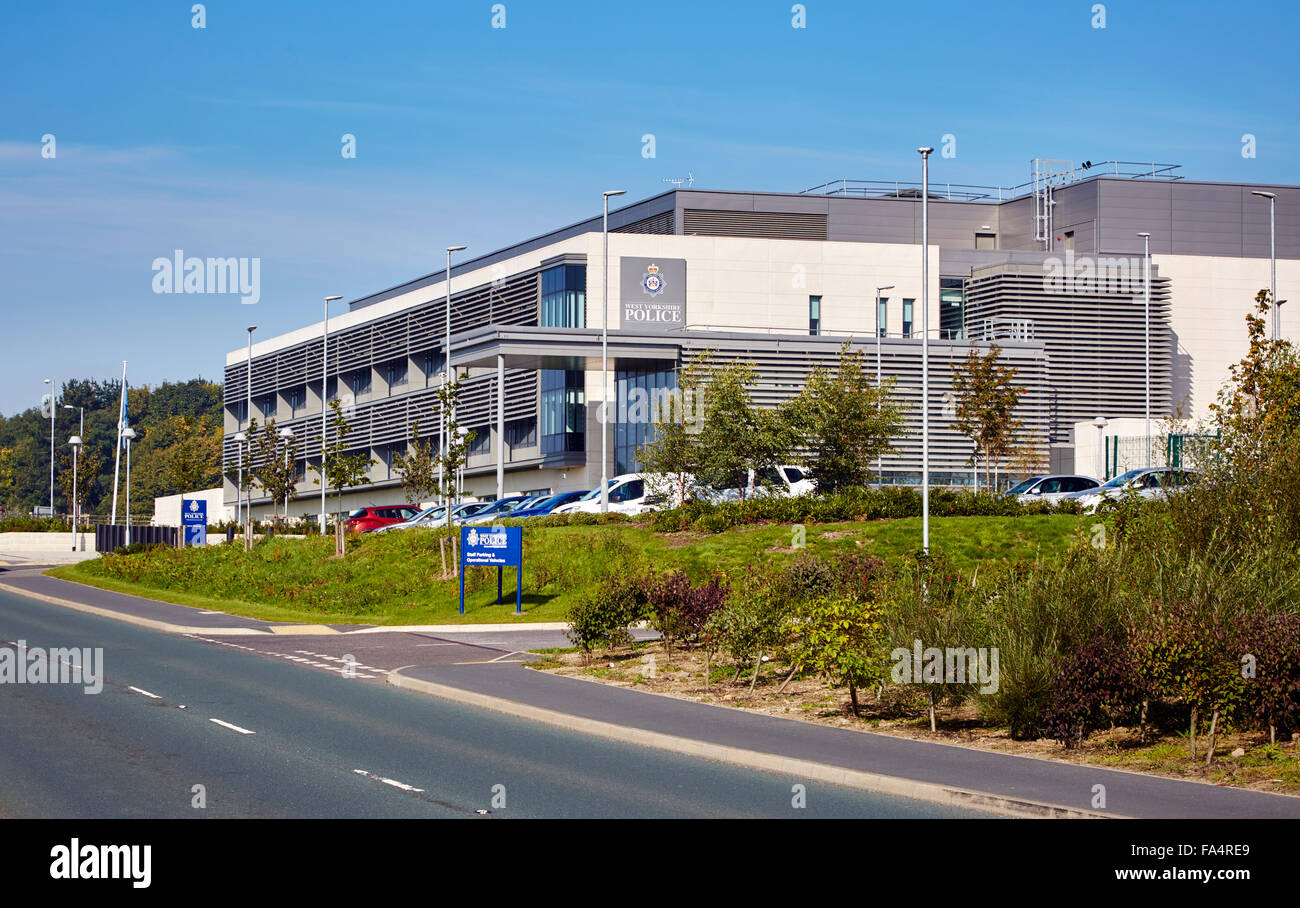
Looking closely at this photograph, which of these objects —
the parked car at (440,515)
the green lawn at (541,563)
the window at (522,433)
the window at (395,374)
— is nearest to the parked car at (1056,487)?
the green lawn at (541,563)

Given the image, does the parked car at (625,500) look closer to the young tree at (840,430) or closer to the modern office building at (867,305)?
the young tree at (840,430)

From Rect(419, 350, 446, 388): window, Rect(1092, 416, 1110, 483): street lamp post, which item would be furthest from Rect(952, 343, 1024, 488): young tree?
Rect(419, 350, 446, 388): window

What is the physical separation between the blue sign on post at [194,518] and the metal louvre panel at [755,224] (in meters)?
35.0

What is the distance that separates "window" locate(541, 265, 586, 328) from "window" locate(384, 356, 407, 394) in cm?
1796

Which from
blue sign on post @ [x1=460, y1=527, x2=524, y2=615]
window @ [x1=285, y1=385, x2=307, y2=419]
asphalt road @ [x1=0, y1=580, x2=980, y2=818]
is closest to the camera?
asphalt road @ [x1=0, y1=580, x2=980, y2=818]

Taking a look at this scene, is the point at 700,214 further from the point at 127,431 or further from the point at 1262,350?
the point at 1262,350

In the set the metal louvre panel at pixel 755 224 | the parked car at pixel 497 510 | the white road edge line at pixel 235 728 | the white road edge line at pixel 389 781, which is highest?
the metal louvre panel at pixel 755 224

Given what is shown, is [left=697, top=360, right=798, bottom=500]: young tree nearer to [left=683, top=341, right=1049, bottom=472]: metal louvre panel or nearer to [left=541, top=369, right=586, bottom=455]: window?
[left=683, top=341, right=1049, bottom=472]: metal louvre panel

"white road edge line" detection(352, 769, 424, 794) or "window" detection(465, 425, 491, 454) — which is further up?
"window" detection(465, 425, 491, 454)

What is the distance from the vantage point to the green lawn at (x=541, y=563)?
28875mm

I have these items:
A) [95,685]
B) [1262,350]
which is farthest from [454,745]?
[1262,350]

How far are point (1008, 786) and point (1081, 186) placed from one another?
223ft

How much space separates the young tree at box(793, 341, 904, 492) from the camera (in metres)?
39.2

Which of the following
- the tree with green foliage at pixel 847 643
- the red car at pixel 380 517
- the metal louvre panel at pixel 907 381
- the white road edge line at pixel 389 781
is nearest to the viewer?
the white road edge line at pixel 389 781
